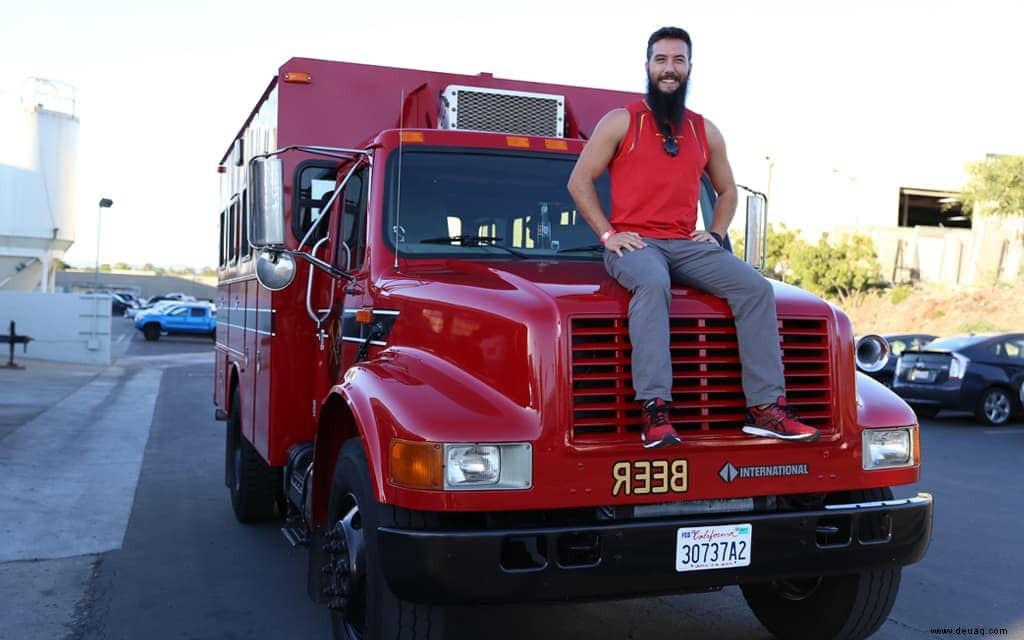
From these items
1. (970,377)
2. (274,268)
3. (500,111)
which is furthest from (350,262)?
(970,377)

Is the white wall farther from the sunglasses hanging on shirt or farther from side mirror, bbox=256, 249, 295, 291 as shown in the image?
the sunglasses hanging on shirt

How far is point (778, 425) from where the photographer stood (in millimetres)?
3809

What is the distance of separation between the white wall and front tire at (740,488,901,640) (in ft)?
84.1

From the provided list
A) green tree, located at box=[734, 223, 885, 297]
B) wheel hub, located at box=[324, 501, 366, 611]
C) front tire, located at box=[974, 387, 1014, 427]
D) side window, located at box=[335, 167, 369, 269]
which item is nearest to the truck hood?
side window, located at box=[335, 167, 369, 269]

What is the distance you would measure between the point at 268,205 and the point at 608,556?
240 centimetres

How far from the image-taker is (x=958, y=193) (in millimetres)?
45000

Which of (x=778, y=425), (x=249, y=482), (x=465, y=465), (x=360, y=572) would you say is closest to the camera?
(x=465, y=465)

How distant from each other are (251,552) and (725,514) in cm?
402

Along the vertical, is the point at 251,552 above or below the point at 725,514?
below

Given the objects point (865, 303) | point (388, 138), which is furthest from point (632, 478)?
point (865, 303)

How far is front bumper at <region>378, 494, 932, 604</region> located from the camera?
11.3 feet

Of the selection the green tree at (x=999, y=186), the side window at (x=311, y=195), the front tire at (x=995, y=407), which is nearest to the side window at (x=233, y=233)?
the side window at (x=311, y=195)

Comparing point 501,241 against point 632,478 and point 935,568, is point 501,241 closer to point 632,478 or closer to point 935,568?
point 632,478

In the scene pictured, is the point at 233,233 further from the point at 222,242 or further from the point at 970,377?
the point at 970,377
